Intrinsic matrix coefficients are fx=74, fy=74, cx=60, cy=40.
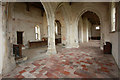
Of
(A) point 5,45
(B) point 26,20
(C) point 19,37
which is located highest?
(B) point 26,20

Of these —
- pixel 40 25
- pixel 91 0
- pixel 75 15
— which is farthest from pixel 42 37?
pixel 91 0

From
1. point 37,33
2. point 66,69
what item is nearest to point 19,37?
point 37,33

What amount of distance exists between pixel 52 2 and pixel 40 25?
244 inches

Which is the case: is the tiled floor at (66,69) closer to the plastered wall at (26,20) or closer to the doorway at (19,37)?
the plastered wall at (26,20)

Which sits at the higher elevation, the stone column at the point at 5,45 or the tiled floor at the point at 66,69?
the stone column at the point at 5,45

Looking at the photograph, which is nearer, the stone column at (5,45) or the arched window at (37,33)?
the stone column at (5,45)

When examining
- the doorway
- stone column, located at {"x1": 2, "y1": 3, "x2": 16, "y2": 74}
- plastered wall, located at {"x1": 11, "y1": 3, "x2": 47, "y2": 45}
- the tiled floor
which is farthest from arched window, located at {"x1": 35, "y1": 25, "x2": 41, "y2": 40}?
stone column, located at {"x1": 2, "y1": 3, "x2": 16, "y2": 74}

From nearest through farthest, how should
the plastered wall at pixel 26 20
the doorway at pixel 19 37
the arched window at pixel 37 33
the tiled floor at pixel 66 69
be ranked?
the tiled floor at pixel 66 69 < the plastered wall at pixel 26 20 < the doorway at pixel 19 37 < the arched window at pixel 37 33

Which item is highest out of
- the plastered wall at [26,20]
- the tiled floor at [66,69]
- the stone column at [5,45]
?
the plastered wall at [26,20]

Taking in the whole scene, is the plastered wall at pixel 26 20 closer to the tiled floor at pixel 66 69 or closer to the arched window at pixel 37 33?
the arched window at pixel 37 33

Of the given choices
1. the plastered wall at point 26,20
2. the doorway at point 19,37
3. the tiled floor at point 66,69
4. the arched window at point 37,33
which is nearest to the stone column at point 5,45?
the tiled floor at point 66,69

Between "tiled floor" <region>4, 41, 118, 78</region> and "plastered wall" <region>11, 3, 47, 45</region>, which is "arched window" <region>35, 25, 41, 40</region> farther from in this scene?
"tiled floor" <region>4, 41, 118, 78</region>

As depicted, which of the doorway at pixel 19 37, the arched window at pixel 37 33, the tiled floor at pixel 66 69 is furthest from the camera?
the arched window at pixel 37 33

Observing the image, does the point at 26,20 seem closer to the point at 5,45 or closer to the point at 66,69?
the point at 5,45
